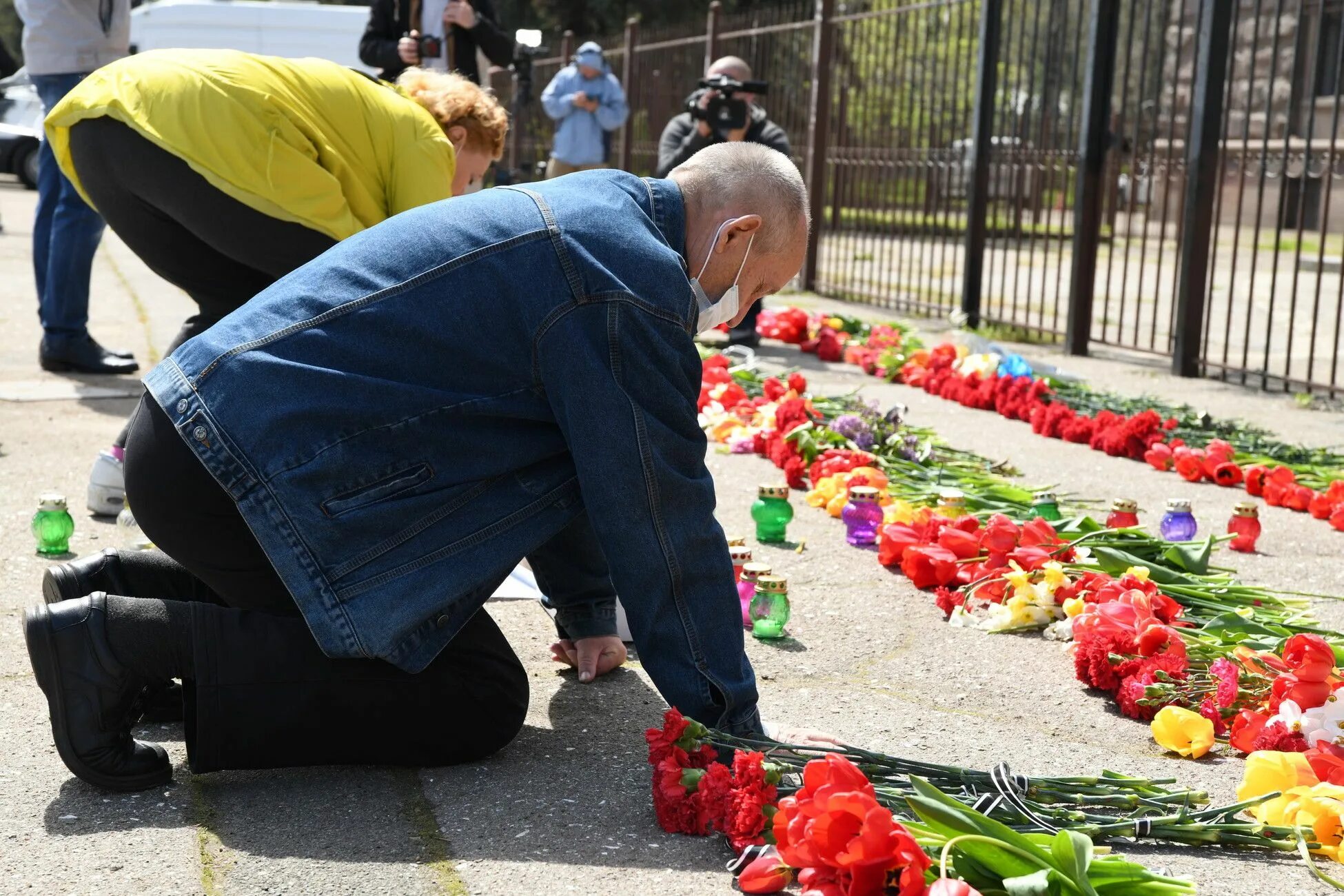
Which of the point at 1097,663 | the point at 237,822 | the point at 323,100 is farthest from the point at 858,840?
the point at 323,100

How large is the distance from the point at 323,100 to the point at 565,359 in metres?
1.89

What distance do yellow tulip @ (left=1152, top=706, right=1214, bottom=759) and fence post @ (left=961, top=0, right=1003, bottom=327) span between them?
23.3 ft

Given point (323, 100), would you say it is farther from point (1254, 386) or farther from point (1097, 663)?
point (1254, 386)

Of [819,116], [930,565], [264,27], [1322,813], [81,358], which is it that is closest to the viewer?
[1322,813]

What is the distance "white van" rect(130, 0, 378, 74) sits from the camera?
73.2ft

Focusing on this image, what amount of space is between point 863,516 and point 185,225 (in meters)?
2.11

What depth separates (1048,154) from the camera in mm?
9430

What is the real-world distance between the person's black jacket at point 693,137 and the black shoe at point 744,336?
3.39 feet

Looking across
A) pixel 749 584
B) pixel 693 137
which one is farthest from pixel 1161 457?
pixel 693 137

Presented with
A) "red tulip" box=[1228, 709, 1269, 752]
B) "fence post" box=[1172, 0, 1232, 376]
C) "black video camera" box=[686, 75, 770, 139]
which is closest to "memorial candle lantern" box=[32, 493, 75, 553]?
"red tulip" box=[1228, 709, 1269, 752]

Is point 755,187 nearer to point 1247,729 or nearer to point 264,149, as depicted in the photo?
point 1247,729

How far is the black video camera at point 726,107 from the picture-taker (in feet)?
27.7

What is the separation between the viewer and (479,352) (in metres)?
2.38

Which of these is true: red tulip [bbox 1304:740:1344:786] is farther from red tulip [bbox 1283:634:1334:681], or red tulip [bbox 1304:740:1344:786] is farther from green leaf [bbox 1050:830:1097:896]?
green leaf [bbox 1050:830:1097:896]
